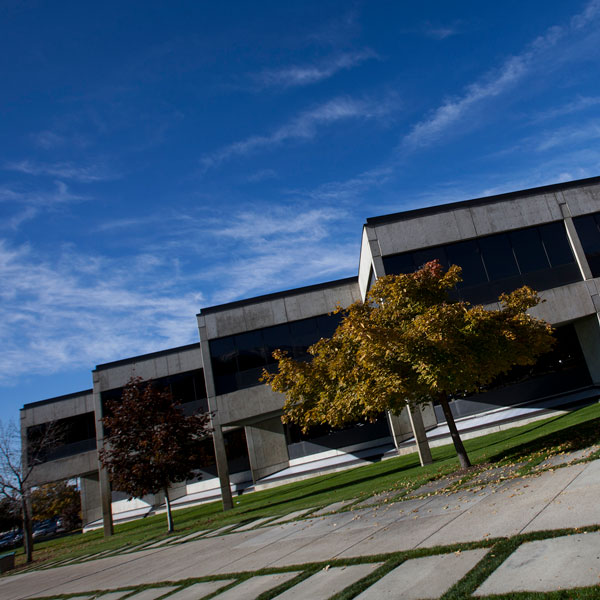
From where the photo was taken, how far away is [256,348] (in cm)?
2289

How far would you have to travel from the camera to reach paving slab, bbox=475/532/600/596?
335 centimetres

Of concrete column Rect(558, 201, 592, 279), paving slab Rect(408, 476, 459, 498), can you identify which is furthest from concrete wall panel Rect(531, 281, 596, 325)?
paving slab Rect(408, 476, 459, 498)

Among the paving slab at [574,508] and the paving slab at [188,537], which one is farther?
the paving slab at [188,537]

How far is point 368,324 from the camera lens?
9.82 meters

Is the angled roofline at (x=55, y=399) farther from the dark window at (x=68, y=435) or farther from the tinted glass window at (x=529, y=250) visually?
the tinted glass window at (x=529, y=250)

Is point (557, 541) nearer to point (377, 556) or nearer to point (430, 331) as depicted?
point (377, 556)

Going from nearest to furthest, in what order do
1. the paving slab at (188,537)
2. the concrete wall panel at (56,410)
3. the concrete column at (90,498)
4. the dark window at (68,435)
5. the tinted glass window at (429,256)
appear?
the paving slab at (188,537), the tinted glass window at (429,256), the dark window at (68,435), the concrete wall panel at (56,410), the concrete column at (90,498)

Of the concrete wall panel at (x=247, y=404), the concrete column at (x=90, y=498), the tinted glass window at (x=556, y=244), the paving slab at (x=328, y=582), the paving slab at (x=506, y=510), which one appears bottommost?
the concrete column at (x=90, y=498)

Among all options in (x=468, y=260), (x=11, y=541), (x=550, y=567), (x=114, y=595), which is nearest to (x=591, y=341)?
(x=468, y=260)

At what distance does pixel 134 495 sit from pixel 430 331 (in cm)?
1341

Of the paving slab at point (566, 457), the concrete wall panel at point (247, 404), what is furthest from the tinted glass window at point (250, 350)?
the paving slab at point (566, 457)

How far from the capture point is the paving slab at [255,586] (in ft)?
17.6

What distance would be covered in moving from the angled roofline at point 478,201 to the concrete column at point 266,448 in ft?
50.1

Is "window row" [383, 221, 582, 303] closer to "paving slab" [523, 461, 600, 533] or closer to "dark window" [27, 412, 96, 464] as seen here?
"paving slab" [523, 461, 600, 533]
